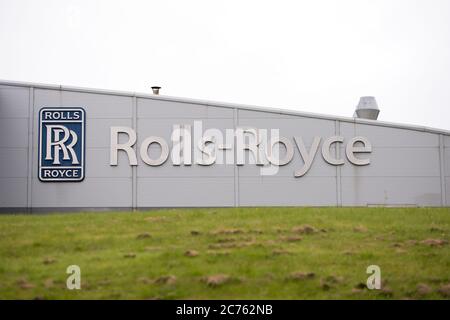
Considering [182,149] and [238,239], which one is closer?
[238,239]

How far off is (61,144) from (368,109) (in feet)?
45.3

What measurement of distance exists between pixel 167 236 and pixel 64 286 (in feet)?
15.5

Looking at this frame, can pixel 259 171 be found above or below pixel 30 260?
above

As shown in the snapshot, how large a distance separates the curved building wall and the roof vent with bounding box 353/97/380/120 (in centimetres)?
274

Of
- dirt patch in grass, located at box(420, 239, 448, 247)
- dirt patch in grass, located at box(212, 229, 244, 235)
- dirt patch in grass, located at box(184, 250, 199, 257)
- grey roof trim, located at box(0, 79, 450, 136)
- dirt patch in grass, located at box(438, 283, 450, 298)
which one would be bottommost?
dirt patch in grass, located at box(438, 283, 450, 298)

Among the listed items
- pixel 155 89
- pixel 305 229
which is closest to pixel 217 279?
pixel 305 229

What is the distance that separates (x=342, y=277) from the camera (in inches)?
613

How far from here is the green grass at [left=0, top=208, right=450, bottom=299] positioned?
14.8 m

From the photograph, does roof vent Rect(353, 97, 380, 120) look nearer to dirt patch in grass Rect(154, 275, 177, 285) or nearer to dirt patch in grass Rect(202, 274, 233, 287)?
dirt patch in grass Rect(202, 274, 233, 287)

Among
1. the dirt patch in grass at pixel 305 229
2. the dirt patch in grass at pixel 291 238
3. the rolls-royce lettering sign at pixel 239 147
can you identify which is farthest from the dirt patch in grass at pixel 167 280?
the rolls-royce lettering sign at pixel 239 147

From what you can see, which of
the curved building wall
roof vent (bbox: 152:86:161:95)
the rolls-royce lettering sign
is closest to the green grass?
the curved building wall

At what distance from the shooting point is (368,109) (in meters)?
29.3
